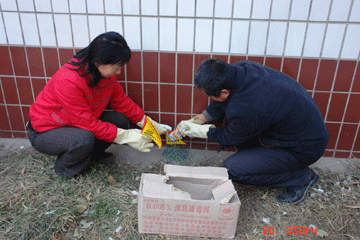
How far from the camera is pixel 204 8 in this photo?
2129 millimetres

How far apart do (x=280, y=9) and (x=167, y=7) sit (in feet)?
2.88

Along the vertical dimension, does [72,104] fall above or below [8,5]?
below

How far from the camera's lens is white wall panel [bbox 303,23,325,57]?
2132mm

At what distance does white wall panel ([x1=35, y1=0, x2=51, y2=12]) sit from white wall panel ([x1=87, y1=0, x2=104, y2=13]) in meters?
0.34

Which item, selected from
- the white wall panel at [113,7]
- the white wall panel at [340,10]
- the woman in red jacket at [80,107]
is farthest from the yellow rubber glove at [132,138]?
the white wall panel at [340,10]

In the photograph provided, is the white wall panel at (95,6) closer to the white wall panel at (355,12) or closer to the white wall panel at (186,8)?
the white wall panel at (186,8)

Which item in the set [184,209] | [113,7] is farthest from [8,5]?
[184,209]

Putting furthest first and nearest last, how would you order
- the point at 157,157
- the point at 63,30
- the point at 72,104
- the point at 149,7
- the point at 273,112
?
the point at 157,157, the point at 63,30, the point at 149,7, the point at 72,104, the point at 273,112

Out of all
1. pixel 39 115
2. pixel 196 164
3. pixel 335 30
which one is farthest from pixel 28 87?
pixel 335 30

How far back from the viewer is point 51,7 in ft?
7.25

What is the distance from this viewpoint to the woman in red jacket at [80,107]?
1766mm

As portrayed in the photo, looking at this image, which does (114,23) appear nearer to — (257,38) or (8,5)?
(8,5)

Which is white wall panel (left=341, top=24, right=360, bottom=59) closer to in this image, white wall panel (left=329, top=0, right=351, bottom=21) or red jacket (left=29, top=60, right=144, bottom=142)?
white wall panel (left=329, top=0, right=351, bottom=21)

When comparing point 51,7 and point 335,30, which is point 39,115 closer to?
point 51,7
